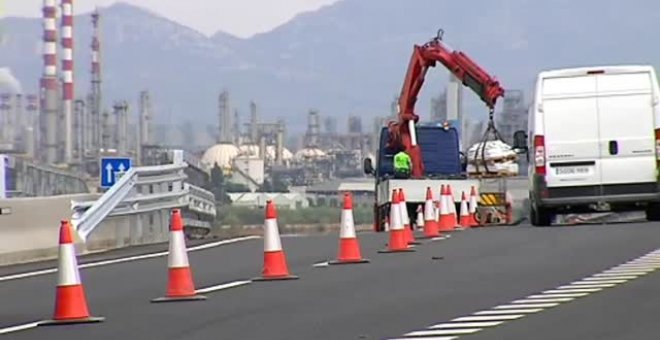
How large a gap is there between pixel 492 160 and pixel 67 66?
75334mm

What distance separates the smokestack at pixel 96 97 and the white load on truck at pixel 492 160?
74.6 meters

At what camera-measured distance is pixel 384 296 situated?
14.2 m

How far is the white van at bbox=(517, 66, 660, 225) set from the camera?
27.3m

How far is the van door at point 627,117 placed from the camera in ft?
89.7

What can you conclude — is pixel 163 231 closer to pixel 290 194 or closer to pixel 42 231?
pixel 42 231

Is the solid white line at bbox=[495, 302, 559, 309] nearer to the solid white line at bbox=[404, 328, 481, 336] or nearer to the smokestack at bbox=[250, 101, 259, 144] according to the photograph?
the solid white line at bbox=[404, 328, 481, 336]

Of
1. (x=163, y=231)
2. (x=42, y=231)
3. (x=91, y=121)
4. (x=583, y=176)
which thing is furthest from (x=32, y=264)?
(x=91, y=121)

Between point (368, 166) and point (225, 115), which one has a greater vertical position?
point (225, 115)

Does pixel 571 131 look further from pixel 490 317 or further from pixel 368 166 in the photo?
pixel 490 317

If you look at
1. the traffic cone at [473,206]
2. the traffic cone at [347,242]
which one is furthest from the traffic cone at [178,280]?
the traffic cone at [473,206]

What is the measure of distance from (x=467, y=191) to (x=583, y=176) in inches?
295

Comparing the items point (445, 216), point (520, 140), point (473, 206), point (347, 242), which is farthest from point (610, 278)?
point (473, 206)

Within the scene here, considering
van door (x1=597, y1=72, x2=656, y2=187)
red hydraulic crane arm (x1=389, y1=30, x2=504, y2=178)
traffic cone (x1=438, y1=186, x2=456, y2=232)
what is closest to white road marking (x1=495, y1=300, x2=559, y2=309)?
van door (x1=597, y1=72, x2=656, y2=187)

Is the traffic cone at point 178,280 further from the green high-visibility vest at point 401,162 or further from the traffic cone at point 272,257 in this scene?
the green high-visibility vest at point 401,162
